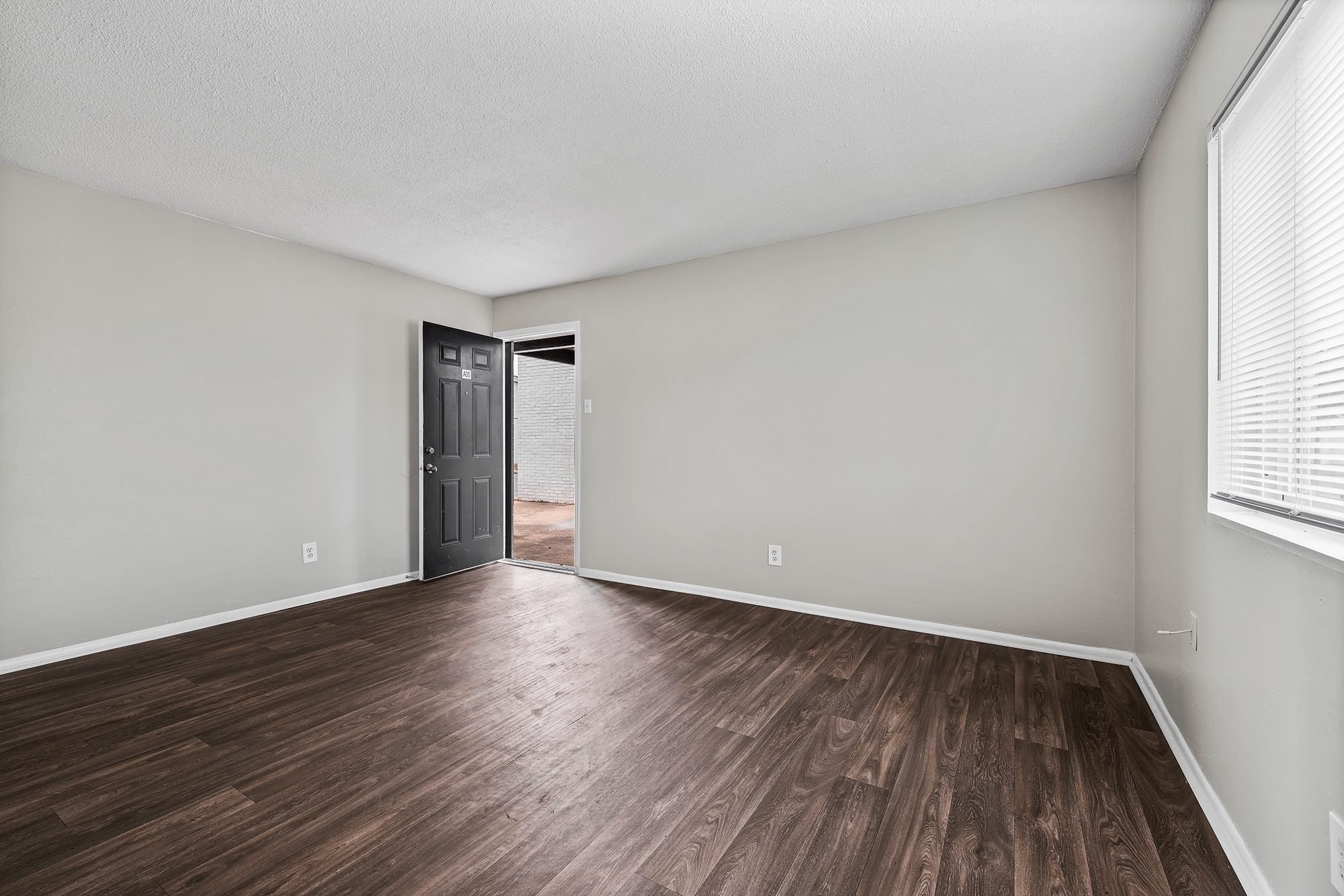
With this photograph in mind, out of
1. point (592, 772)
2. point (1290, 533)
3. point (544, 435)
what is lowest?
point (592, 772)

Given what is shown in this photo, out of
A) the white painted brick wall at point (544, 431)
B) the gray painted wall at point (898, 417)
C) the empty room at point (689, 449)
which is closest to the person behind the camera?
the empty room at point (689, 449)

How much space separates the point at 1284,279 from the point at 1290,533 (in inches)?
24.9

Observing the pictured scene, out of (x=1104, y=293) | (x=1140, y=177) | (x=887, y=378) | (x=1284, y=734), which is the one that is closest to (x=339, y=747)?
(x=1284, y=734)

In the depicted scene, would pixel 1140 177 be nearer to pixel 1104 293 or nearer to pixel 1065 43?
pixel 1104 293

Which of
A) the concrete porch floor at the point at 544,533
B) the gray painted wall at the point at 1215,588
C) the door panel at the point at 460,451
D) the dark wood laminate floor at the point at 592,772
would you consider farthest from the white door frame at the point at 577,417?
the gray painted wall at the point at 1215,588

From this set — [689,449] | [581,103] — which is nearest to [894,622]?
[689,449]

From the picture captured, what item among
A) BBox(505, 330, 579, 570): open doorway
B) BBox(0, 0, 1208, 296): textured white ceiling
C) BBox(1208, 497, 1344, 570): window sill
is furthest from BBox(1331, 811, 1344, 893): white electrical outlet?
BBox(505, 330, 579, 570): open doorway

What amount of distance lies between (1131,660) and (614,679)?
2.57m

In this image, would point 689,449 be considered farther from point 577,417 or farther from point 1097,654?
point 1097,654

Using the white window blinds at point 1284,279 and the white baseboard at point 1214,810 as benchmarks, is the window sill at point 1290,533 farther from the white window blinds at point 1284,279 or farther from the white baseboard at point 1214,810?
the white baseboard at point 1214,810

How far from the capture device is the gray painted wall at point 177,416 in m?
2.81

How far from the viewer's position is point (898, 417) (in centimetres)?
339

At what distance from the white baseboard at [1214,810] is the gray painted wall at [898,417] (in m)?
0.81

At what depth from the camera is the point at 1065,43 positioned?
1.93m
